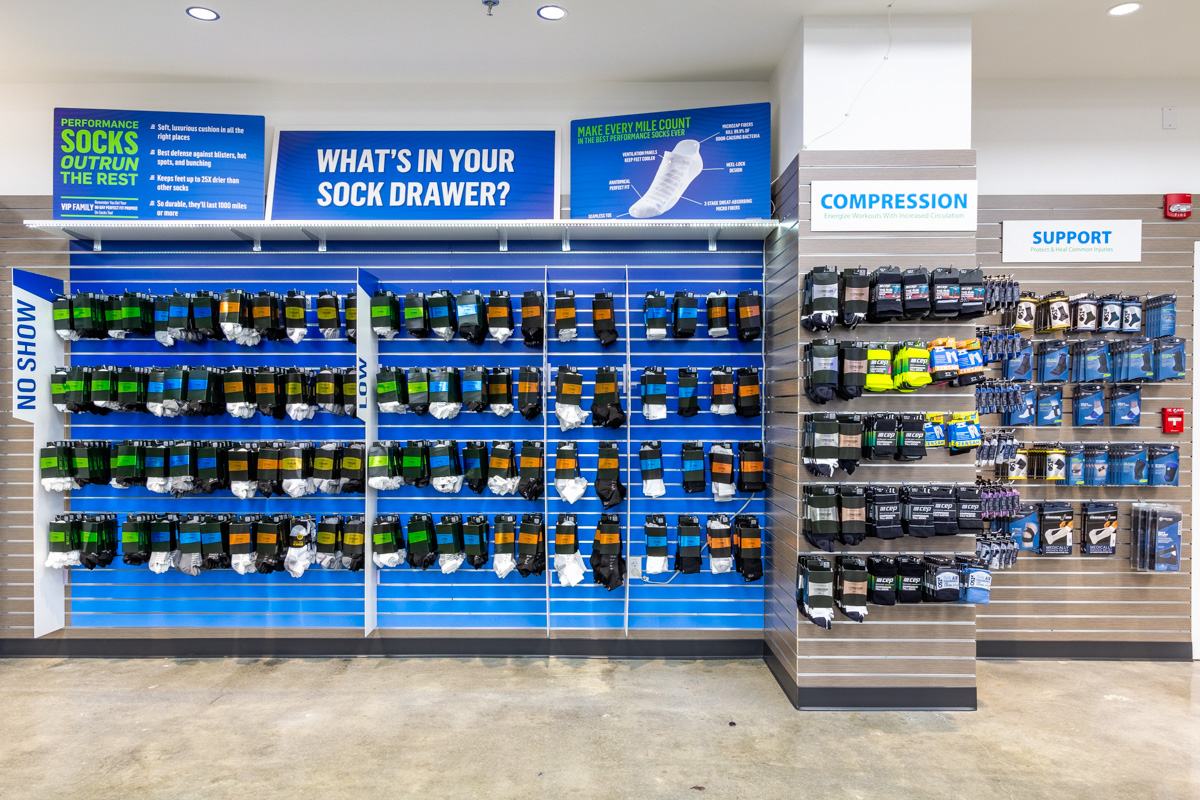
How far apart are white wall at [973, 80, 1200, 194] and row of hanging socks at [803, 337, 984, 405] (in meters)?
1.82

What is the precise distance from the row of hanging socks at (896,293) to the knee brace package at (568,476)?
65.3 inches

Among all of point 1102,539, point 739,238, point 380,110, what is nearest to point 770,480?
point 739,238

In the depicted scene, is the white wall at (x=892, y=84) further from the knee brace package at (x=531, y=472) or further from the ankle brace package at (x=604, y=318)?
the knee brace package at (x=531, y=472)

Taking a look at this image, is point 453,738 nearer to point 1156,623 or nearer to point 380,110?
point 380,110

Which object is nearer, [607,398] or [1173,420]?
[607,398]

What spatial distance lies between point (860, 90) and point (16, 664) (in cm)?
624

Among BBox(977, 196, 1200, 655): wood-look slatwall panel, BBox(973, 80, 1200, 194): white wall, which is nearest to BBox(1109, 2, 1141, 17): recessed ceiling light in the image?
BBox(973, 80, 1200, 194): white wall

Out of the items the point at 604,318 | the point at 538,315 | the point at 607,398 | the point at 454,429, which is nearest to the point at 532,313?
the point at 538,315

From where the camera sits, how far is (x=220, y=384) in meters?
3.93

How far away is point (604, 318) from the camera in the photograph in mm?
3883

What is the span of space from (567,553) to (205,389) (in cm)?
249

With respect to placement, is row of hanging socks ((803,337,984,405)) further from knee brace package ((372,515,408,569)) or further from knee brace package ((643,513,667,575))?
knee brace package ((372,515,408,569))

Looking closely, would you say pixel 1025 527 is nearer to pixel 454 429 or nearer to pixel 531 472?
pixel 531 472

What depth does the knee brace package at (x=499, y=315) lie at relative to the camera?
12.7ft
